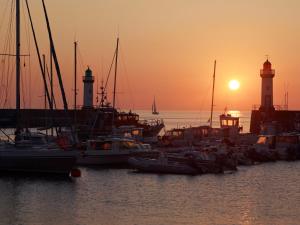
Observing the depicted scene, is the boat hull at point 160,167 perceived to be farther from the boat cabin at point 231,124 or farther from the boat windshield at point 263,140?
the boat cabin at point 231,124

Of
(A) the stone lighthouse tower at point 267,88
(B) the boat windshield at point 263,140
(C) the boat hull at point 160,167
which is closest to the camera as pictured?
(C) the boat hull at point 160,167

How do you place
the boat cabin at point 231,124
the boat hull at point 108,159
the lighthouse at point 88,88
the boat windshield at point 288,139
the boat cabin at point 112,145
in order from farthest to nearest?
the lighthouse at point 88,88, the boat cabin at point 231,124, the boat windshield at point 288,139, the boat cabin at point 112,145, the boat hull at point 108,159

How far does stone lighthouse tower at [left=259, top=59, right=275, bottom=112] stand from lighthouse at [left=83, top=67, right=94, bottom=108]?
22415 mm

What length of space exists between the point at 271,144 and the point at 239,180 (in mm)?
18309

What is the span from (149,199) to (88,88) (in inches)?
2316

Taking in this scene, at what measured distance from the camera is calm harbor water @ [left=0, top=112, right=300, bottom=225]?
93.6ft

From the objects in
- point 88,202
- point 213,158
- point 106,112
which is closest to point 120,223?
point 88,202

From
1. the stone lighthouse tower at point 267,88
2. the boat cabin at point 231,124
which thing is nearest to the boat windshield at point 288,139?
the boat cabin at point 231,124

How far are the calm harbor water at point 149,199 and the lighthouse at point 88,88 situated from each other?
1821 inches

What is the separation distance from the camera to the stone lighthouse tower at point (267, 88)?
82.6 metres

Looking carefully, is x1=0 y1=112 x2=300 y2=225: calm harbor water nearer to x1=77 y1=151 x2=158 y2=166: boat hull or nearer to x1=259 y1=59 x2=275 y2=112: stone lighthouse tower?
x1=77 y1=151 x2=158 y2=166: boat hull

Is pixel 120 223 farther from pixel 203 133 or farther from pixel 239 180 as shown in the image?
pixel 203 133

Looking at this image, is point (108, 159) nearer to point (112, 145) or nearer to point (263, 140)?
point (112, 145)

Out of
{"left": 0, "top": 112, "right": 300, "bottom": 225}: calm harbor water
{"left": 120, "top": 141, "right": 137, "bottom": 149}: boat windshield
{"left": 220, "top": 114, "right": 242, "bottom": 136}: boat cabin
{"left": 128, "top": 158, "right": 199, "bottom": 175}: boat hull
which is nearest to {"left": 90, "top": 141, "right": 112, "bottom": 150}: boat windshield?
{"left": 120, "top": 141, "right": 137, "bottom": 149}: boat windshield
